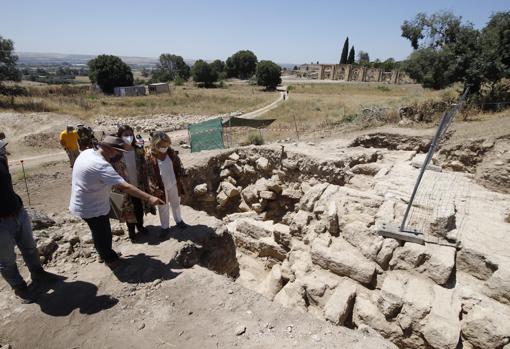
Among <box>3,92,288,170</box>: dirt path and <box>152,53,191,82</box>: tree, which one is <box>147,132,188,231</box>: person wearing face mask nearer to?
<box>3,92,288,170</box>: dirt path

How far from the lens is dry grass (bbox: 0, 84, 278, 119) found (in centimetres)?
2619

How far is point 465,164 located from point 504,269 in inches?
240

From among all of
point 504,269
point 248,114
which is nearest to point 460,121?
point 504,269

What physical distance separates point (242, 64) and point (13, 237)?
6850 centimetres

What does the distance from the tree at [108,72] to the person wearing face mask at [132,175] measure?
45407mm

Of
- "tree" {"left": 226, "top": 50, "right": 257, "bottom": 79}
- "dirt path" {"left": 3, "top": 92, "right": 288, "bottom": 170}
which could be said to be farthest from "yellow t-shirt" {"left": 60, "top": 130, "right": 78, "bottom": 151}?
"tree" {"left": 226, "top": 50, "right": 257, "bottom": 79}

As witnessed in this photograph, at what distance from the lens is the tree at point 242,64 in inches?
2640

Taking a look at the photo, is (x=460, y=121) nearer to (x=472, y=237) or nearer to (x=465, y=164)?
(x=465, y=164)

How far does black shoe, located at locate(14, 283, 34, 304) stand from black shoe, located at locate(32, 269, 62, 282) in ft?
0.57

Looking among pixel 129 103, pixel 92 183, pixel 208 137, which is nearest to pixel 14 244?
pixel 92 183

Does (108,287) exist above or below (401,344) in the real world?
above

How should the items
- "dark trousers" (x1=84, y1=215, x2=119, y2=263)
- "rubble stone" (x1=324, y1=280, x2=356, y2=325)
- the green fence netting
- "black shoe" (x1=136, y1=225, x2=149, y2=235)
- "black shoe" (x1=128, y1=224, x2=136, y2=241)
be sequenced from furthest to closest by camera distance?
1. the green fence netting
2. "black shoe" (x1=136, y1=225, x2=149, y2=235)
3. "black shoe" (x1=128, y1=224, x2=136, y2=241)
4. "rubble stone" (x1=324, y1=280, x2=356, y2=325)
5. "dark trousers" (x1=84, y1=215, x2=119, y2=263)

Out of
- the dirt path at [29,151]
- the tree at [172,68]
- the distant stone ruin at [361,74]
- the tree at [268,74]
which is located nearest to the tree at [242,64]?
the tree at [172,68]

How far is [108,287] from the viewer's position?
4094 millimetres
